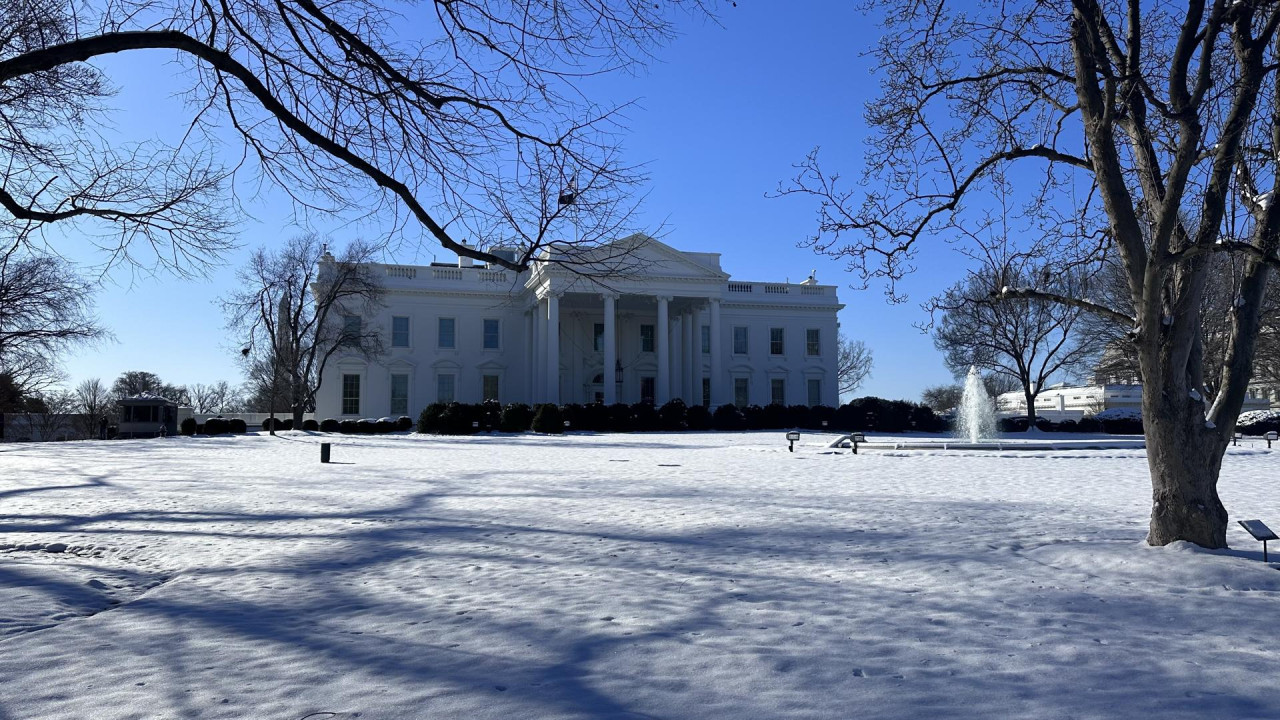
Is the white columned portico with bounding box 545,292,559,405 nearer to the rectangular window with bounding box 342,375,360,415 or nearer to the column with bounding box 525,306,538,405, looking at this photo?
the column with bounding box 525,306,538,405

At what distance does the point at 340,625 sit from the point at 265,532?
14.8 feet

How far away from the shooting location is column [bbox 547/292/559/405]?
137 feet

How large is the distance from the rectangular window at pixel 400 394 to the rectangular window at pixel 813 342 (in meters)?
24.8

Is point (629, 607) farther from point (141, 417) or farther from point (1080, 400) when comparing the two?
point (1080, 400)

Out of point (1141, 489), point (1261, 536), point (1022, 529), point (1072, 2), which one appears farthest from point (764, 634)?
point (1141, 489)

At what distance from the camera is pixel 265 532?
30.9ft

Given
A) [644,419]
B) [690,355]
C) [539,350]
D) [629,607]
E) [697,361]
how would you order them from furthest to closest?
[690,355]
[697,361]
[539,350]
[644,419]
[629,607]

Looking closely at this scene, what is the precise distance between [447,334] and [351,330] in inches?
242

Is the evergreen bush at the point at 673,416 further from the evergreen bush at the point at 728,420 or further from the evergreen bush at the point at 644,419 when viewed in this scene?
the evergreen bush at the point at 728,420

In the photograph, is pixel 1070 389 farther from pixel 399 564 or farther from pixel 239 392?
pixel 399 564

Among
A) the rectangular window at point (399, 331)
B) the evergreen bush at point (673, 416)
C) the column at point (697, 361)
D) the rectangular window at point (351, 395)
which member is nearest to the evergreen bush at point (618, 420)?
the evergreen bush at point (673, 416)

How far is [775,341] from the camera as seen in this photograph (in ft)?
176

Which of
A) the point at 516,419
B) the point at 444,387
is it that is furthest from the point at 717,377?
the point at 516,419

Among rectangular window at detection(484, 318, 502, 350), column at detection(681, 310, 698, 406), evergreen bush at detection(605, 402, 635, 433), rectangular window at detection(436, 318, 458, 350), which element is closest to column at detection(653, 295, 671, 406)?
column at detection(681, 310, 698, 406)
